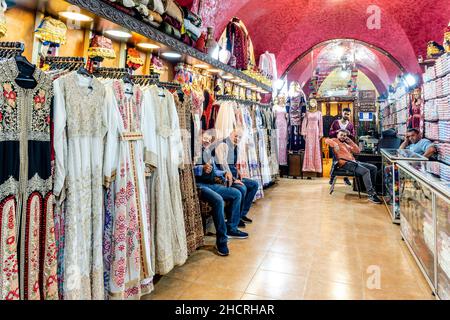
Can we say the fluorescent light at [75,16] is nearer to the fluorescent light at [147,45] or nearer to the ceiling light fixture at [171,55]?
the fluorescent light at [147,45]

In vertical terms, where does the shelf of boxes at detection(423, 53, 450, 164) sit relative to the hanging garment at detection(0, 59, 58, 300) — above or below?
above

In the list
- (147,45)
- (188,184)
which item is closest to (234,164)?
(188,184)

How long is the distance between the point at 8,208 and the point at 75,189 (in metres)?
0.38

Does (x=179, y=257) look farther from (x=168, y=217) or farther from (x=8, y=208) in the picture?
(x=8, y=208)

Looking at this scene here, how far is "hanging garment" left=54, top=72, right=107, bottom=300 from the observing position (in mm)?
1658

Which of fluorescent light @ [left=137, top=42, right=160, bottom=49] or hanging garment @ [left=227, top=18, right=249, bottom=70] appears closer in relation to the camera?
fluorescent light @ [left=137, top=42, right=160, bottom=49]

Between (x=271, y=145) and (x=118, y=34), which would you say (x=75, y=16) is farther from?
(x=271, y=145)

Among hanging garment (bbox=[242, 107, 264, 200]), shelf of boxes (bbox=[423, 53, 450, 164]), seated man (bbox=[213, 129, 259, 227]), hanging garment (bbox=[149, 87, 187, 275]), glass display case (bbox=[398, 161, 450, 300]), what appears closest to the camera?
glass display case (bbox=[398, 161, 450, 300])

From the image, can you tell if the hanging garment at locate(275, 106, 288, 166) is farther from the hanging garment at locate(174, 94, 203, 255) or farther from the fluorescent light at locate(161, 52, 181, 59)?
the hanging garment at locate(174, 94, 203, 255)

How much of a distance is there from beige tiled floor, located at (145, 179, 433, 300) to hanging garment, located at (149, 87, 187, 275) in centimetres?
26

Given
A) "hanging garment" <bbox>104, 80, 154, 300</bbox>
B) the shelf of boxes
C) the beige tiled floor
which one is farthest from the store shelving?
the shelf of boxes

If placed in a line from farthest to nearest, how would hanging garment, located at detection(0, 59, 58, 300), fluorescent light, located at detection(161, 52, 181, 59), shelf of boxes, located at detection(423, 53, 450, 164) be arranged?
shelf of boxes, located at detection(423, 53, 450, 164) < fluorescent light, located at detection(161, 52, 181, 59) < hanging garment, located at detection(0, 59, 58, 300)

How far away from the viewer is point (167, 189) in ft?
8.05

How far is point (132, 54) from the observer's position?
316 cm
